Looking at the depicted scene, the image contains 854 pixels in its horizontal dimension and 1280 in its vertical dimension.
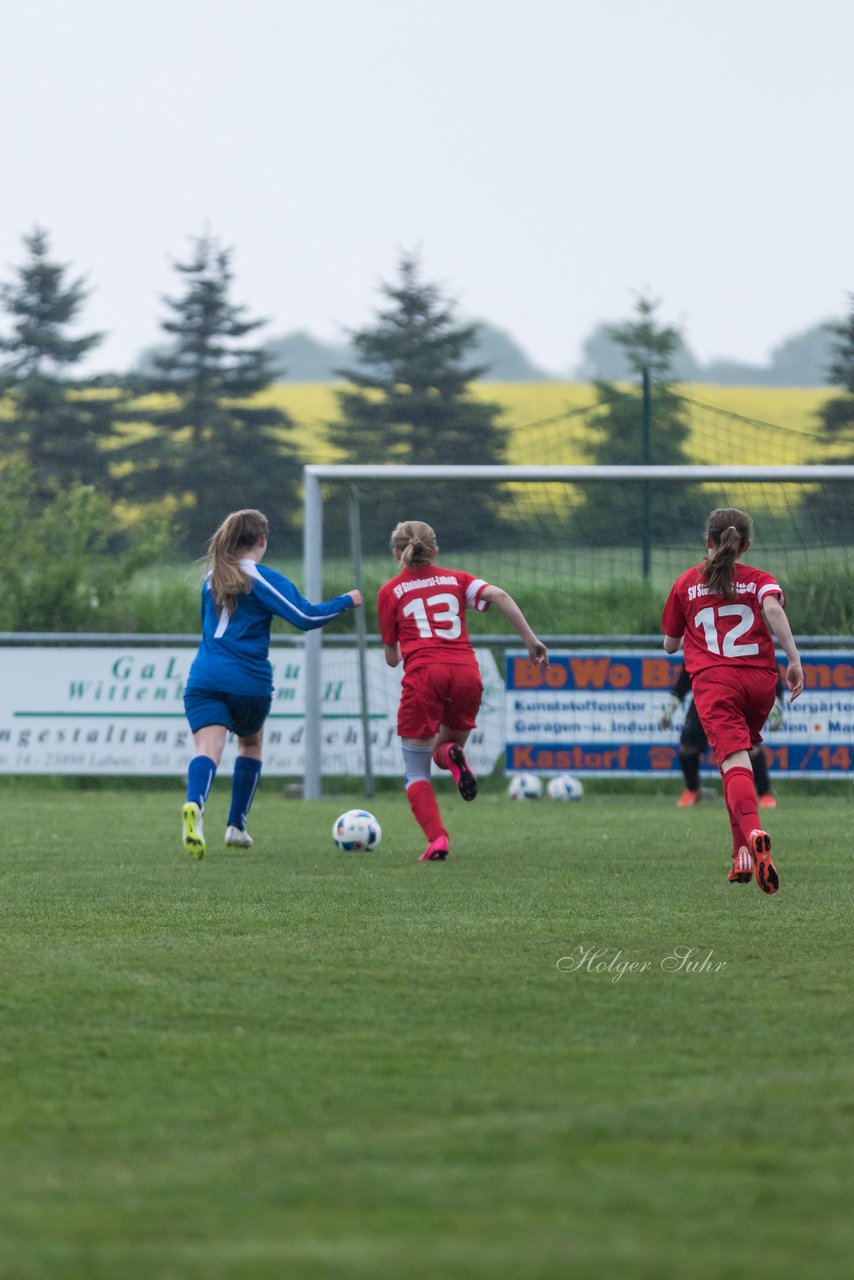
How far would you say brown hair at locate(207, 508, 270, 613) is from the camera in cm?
895

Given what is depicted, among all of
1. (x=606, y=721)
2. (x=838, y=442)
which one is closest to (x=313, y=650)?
(x=606, y=721)

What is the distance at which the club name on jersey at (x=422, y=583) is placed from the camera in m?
9.00

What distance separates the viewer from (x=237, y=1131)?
3.44 meters

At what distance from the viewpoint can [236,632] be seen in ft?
29.7

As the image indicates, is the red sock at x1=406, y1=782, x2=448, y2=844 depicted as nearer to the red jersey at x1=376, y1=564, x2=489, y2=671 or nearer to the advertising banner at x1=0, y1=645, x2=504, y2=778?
the red jersey at x1=376, y1=564, x2=489, y2=671

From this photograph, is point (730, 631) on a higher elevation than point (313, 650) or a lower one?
lower

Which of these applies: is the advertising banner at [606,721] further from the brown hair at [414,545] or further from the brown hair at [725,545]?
the brown hair at [725,545]

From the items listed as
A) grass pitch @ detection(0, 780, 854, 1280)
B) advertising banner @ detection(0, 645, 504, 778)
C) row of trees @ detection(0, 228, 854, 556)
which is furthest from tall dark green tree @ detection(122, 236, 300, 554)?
grass pitch @ detection(0, 780, 854, 1280)

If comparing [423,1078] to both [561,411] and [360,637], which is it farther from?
[561,411]

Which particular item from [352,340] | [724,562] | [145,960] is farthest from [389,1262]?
[352,340]

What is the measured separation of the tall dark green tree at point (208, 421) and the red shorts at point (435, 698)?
24.1m

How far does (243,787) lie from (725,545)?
3.11 metres

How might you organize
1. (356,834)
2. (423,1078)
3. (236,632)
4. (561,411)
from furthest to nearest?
(561,411) < (356,834) < (236,632) < (423,1078)

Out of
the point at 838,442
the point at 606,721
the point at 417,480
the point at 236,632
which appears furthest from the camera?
the point at 838,442
